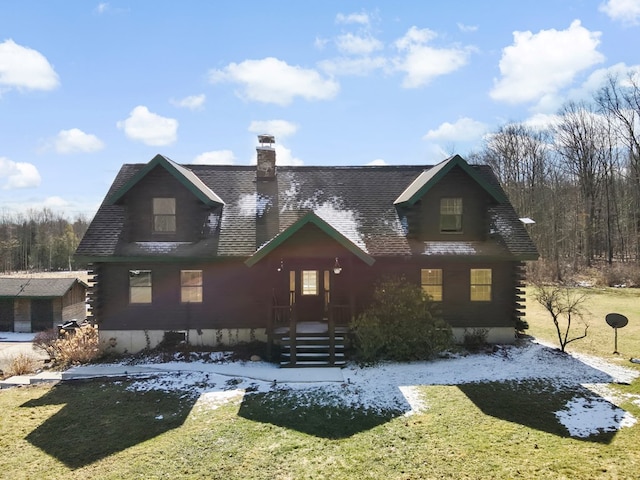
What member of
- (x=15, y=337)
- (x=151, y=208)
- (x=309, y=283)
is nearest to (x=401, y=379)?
(x=309, y=283)

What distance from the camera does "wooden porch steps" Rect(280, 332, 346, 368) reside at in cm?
1271

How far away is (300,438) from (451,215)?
431 inches

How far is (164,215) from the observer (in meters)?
15.2

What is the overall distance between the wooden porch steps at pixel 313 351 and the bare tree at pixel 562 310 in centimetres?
785

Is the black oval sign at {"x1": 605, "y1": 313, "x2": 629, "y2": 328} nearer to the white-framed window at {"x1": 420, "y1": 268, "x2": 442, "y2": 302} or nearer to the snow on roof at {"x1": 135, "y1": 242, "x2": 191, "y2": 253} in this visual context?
the white-framed window at {"x1": 420, "y1": 268, "x2": 442, "y2": 302}

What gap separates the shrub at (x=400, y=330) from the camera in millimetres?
13016

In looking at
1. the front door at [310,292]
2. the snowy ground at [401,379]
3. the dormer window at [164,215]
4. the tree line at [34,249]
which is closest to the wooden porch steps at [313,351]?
the snowy ground at [401,379]

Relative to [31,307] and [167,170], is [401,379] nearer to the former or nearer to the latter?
[167,170]

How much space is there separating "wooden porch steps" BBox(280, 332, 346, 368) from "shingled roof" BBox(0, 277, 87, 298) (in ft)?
84.8

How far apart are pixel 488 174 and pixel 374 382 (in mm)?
12342

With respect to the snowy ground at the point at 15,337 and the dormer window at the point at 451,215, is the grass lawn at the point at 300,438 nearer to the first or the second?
the dormer window at the point at 451,215

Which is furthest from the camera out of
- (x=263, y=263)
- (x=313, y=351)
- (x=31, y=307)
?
(x=31, y=307)

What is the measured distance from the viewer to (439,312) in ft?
48.4

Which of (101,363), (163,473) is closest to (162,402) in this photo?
(163,473)
